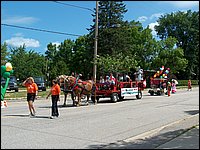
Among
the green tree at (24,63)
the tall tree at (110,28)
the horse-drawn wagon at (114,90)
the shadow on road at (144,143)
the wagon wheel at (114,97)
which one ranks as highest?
the tall tree at (110,28)

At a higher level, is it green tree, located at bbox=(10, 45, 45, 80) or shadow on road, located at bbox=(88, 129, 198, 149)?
green tree, located at bbox=(10, 45, 45, 80)

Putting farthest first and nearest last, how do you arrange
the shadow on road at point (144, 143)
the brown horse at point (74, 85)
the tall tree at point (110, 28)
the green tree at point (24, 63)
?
the green tree at point (24, 63) → the tall tree at point (110, 28) → the brown horse at point (74, 85) → the shadow on road at point (144, 143)

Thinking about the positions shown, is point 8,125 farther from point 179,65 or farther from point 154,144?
point 179,65

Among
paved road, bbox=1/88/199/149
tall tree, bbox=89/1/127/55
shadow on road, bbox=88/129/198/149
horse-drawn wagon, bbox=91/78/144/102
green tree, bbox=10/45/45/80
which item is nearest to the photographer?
shadow on road, bbox=88/129/198/149

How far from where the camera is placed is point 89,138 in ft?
28.7

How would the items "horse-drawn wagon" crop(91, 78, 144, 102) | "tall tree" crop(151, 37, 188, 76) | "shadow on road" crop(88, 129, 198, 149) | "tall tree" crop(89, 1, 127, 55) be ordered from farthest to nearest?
1. "tall tree" crop(151, 37, 188, 76)
2. "tall tree" crop(89, 1, 127, 55)
3. "horse-drawn wagon" crop(91, 78, 144, 102)
4. "shadow on road" crop(88, 129, 198, 149)

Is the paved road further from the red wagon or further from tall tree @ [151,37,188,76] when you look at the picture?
tall tree @ [151,37,188,76]

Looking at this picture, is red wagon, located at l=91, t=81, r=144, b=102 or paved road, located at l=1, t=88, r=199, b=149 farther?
red wagon, located at l=91, t=81, r=144, b=102

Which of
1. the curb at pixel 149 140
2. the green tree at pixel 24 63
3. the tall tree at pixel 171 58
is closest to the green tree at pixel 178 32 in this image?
the tall tree at pixel 171 58

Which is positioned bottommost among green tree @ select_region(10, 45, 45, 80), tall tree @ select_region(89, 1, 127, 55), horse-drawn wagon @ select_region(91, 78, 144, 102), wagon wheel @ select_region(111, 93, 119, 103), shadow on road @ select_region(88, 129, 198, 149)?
shadow on road @ select_region(88, 129, 198, 149)

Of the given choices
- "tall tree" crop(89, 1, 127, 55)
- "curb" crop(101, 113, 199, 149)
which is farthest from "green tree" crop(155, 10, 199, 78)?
"curb" crop(101, 113, 199, 149)

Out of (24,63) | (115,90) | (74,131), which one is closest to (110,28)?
(24,63)

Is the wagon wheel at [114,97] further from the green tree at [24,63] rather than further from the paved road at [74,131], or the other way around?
the green tree at [24,63]

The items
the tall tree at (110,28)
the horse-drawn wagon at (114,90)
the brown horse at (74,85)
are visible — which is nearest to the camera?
the brown horse at (74,85)
